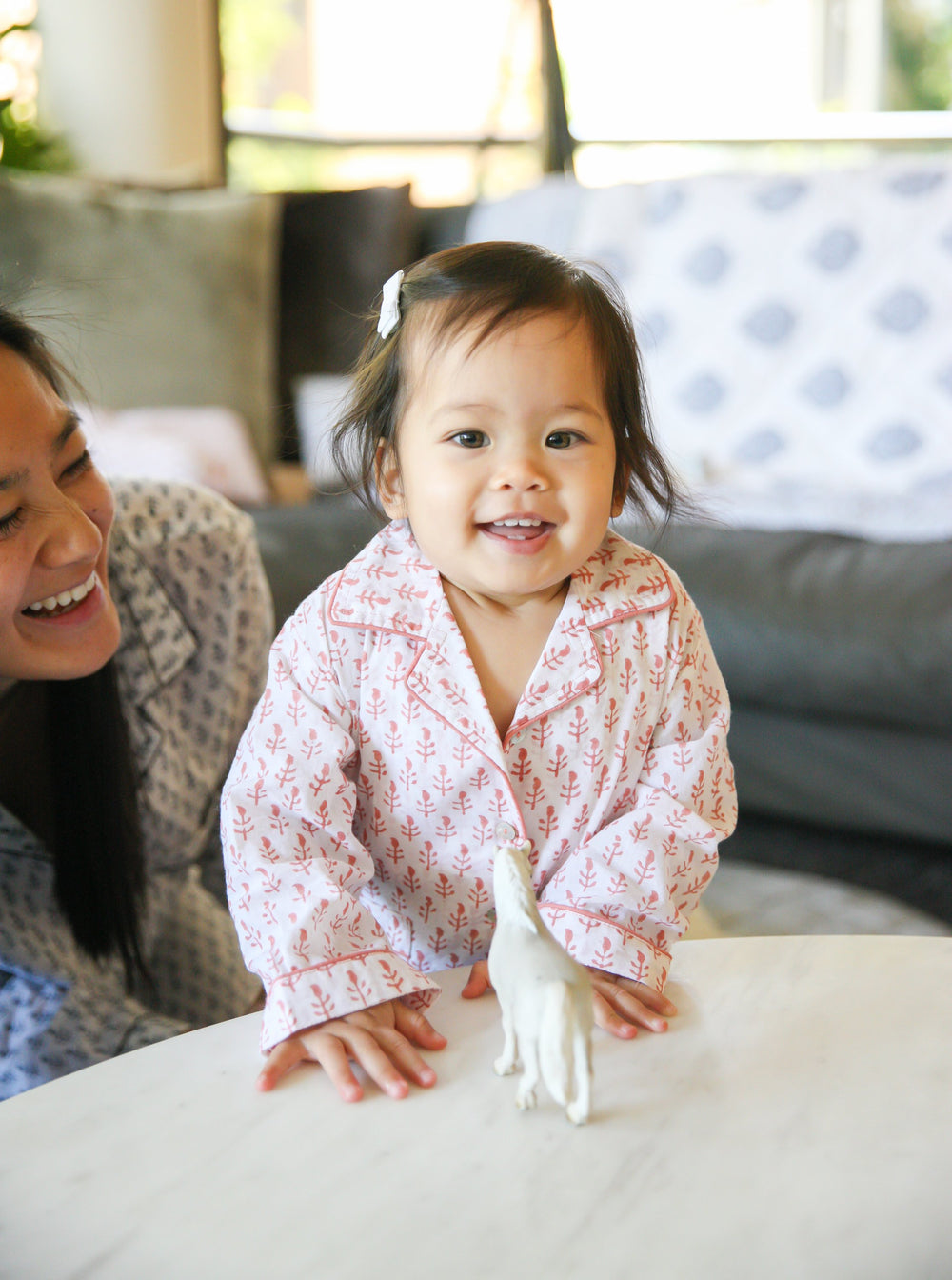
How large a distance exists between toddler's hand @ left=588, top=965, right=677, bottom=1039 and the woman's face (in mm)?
503

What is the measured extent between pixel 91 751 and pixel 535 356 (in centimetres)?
58

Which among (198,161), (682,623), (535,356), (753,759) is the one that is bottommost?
(753,759)

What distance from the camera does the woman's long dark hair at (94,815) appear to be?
3.46 ft

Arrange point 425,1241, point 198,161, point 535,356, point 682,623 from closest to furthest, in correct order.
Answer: point 425,1241 < point 535,356 < point 682,623 < point 198,161

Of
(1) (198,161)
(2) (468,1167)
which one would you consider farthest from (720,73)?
(2) (468,1167)

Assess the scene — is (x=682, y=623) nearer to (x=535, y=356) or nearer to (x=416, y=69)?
(x=535, y=356)

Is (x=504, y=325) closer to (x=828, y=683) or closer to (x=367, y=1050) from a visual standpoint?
(x=367, y=1050)

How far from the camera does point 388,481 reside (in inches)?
34.2

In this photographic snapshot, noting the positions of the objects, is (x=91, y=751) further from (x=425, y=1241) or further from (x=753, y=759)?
(x=753, y=759)

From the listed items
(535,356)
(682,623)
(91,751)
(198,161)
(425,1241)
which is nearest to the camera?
(425,1241)

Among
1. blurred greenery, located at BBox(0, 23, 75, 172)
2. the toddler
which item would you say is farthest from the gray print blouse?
blurred greenery, located at BBox(0, 23, 75, 172)

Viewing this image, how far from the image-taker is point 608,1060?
25.1 inches

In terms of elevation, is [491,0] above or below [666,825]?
above

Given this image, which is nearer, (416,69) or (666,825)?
(666,825)
